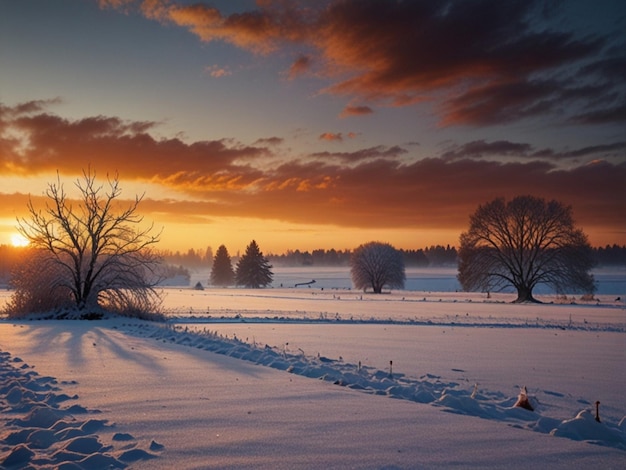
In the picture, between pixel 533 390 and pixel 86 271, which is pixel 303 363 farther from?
pixel 86 271

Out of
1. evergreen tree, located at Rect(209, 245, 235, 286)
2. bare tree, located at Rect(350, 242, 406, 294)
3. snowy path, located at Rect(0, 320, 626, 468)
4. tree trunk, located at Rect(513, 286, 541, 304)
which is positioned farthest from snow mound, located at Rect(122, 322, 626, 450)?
evergreen tree, located at Rect(209, 245, 235, 286)

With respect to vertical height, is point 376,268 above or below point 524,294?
above

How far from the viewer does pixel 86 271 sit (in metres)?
27.0

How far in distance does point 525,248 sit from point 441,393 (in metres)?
48.4

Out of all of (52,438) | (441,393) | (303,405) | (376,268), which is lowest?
(441,393)

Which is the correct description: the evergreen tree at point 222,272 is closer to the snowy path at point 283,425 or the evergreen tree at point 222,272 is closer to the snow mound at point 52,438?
the snowy path at point 283,425

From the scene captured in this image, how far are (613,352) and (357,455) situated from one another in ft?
46.2

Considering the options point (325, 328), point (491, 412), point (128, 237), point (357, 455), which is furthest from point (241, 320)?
point (357, 455)

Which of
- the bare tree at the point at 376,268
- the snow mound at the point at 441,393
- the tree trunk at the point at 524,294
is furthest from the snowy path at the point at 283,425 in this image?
the bare tree at the point at 376,268

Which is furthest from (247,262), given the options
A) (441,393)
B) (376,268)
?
(441,393)

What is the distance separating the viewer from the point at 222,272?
114875 mm

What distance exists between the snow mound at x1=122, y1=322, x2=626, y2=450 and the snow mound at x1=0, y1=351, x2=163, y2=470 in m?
4.63

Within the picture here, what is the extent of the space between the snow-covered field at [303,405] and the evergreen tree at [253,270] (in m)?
81.5

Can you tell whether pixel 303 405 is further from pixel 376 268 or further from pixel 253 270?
pixel 253 270
